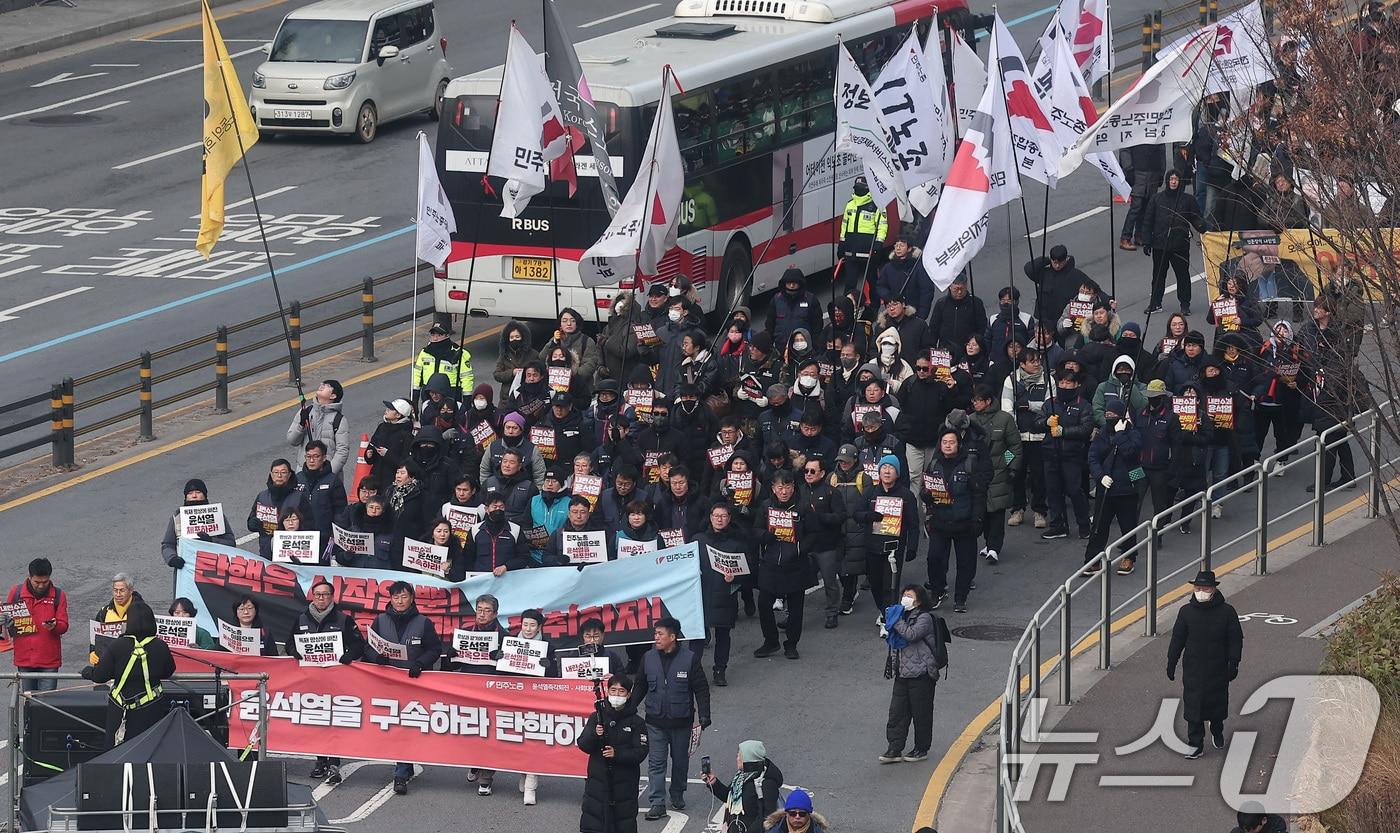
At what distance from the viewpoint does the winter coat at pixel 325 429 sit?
70.1 feet

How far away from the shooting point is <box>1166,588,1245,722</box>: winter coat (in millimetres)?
16359

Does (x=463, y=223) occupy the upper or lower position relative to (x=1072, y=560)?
upper

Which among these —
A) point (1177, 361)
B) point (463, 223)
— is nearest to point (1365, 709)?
point (1177, 361)

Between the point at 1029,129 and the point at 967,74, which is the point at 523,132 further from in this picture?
the point at 967,74

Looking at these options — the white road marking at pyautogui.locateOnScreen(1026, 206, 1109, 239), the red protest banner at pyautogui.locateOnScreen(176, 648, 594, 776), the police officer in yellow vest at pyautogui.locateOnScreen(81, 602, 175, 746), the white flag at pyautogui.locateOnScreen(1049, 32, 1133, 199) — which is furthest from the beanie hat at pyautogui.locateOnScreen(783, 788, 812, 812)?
the white road marking at pyautogui.locateOnScreen(1026, 206, 1109, 239)

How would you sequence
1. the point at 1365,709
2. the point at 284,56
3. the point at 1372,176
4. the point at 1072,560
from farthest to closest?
1. the point at 284,56
2. the point at 1072,560
3. the point at 1372,176
4. the point at 1365,709

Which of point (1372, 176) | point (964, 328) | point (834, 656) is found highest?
point (1372, 176)

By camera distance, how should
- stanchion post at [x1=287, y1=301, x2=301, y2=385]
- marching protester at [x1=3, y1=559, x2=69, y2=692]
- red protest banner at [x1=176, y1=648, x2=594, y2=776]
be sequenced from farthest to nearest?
1. stanchion post at [x1=287, y1=301, x2=301, y2=385]
2. marching protester at [x1=3, y1=559, x2=69, y2=692]
3. red protest banner at [x1=176, y1=648, x2=594, y2=776]

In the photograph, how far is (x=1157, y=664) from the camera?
18.4 m

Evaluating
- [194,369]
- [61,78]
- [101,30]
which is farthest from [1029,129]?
[101,30]

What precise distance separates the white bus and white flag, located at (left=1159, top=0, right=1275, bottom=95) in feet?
21.2

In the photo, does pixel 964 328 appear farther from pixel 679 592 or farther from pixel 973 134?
pixel 679 592

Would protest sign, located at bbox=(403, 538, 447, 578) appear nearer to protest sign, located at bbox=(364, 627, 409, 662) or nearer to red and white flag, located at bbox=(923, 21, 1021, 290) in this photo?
protest sign, located at bbox=(364, 627, 409, 662)

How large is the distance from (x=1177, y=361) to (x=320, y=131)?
19.6 m
